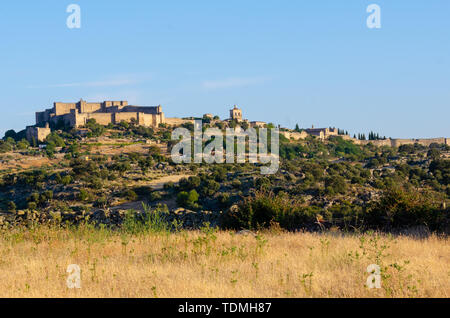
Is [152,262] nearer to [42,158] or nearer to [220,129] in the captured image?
[42,158]

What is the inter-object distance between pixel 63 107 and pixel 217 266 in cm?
8654

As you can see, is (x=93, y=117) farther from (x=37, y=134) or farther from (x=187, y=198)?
(x=187, y=198)

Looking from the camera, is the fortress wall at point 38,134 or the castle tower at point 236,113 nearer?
the fortress wall at point 38,134

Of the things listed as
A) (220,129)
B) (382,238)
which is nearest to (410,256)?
(382,238)

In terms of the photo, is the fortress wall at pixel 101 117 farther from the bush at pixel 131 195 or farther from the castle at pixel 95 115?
the bush at pixel 131 195

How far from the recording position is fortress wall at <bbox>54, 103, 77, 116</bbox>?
86.5m

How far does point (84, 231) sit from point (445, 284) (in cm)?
659

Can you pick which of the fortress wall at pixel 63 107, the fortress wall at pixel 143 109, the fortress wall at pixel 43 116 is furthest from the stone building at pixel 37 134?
the fortress wall at pixel 143 109

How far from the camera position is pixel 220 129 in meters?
81.9

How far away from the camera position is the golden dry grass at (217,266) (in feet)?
18.2

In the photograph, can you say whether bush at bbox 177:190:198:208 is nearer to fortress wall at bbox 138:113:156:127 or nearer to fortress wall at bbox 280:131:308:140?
fortress wall at bbox 138:113:156:127

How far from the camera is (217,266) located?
22.2 feet
